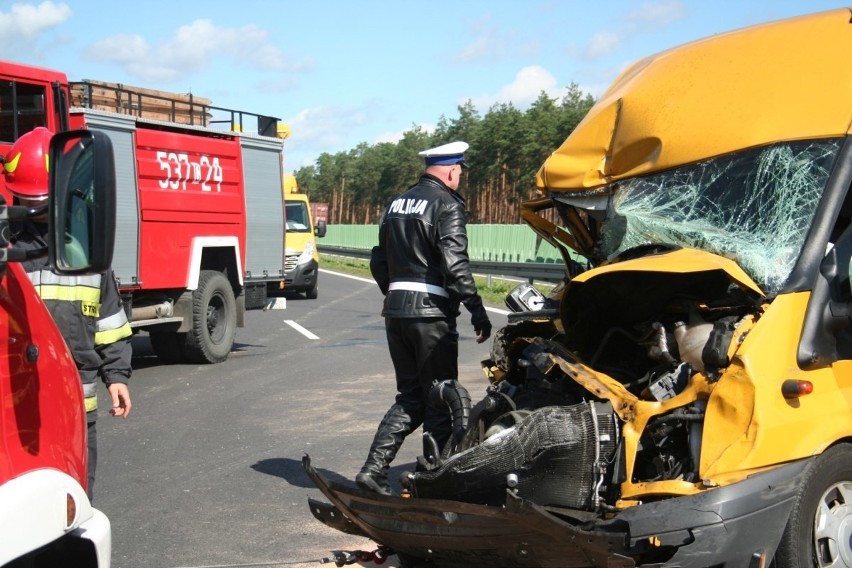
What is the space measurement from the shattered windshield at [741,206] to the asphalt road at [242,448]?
2.28 metres

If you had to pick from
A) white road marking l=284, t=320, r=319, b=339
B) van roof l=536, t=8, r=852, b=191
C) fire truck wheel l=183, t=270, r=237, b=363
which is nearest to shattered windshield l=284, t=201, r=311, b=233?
white road marking l=284, t=320, r=319, b=339

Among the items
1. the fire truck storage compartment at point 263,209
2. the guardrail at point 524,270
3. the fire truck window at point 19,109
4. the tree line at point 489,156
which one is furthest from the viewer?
the tree line at point 489,156

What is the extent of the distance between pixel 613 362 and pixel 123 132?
842 cm

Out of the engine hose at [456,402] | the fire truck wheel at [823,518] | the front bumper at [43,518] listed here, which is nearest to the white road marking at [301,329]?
the engine hose at [456,402]

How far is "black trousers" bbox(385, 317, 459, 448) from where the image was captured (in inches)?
229

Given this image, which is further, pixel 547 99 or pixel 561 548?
pixel 547 99

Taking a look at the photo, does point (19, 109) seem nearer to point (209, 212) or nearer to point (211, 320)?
point (209, 212)

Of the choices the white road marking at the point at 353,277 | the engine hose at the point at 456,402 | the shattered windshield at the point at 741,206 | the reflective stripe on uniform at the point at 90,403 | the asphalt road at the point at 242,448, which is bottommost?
the white road marking at the point at 353,277

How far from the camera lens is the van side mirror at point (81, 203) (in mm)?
2643

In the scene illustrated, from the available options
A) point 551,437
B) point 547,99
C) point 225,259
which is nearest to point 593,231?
point 551,437

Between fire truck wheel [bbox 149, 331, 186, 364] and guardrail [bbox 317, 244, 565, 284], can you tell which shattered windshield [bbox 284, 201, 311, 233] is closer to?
guardrail [bbox 317, 244, 565, 284]

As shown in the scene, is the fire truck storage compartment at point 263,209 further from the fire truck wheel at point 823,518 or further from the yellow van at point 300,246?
the fire truck wheel at point 823,518

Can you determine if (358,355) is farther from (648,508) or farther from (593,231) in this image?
(648,508)

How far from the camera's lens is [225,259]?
14.0 metres
